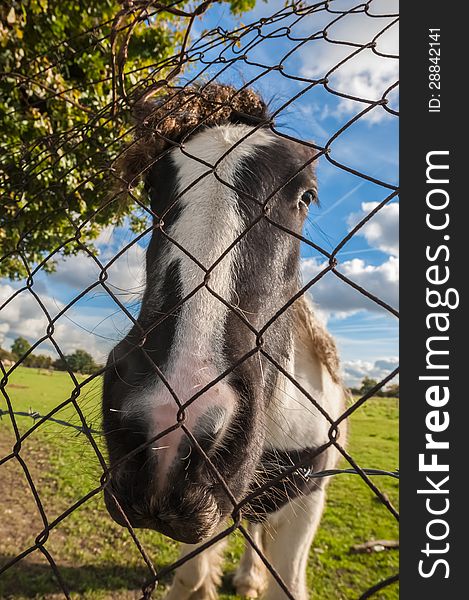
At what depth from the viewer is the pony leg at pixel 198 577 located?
9.82 ft

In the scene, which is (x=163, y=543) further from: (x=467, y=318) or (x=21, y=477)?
(x=467, y=318)

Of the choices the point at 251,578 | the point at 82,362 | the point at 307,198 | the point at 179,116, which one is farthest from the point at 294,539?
the point at 179,116

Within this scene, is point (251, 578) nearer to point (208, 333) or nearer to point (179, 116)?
point (208, 333)

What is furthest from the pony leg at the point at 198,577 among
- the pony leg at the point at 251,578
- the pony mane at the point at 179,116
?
the pony mane at the point at 179,116

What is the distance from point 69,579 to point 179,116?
3563 millimetres

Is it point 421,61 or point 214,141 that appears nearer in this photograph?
point 421,61

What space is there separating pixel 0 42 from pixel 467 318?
12.7 feet

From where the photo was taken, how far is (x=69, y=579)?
3.38 m

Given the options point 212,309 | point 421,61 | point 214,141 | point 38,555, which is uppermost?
point 214,141

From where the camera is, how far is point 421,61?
0.85 metres

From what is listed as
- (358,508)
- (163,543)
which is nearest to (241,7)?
(163,543)

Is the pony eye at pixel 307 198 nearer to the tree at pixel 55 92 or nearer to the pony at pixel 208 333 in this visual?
the pony at pixel 208 333

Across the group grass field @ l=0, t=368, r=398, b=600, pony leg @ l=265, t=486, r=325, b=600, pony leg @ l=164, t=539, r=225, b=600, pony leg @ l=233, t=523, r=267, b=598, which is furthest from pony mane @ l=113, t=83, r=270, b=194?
→ pony leg @ l=233, t=523, r=267, b=598

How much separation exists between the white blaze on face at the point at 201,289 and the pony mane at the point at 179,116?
0.18m
